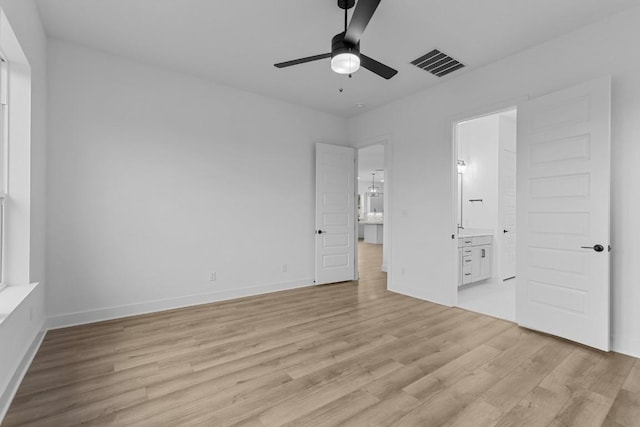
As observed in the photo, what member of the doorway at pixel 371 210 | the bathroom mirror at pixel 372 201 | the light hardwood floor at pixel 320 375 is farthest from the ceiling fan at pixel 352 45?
the bathroom mirror at pixel 372 201

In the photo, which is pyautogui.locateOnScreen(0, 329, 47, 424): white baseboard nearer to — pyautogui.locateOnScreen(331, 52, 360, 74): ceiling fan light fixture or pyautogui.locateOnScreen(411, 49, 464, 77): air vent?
pyautogui.locateOnScreen(331, 52, 360, 74): ceiling fan light fixture

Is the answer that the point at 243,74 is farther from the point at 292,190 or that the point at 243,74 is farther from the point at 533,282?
the point at 533,282

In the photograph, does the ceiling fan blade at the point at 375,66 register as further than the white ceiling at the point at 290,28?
No

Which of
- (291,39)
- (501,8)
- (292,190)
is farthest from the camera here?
(292,190)

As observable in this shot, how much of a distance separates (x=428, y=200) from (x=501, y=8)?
2.35 meters

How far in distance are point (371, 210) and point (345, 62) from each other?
42.8 feet

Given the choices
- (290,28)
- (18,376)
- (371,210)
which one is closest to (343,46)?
(290,28)

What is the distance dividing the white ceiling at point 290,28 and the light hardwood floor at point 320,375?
3.03 meters

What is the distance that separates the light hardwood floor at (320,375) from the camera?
183cm

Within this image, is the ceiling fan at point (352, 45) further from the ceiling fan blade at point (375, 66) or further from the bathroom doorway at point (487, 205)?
the bathroom doorway at point (487, 205)

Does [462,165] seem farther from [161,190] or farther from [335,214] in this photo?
[161,190]

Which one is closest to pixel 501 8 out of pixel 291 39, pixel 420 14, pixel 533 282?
pixel 420 14

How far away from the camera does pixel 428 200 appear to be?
435 cm

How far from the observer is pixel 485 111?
12.1 ft
